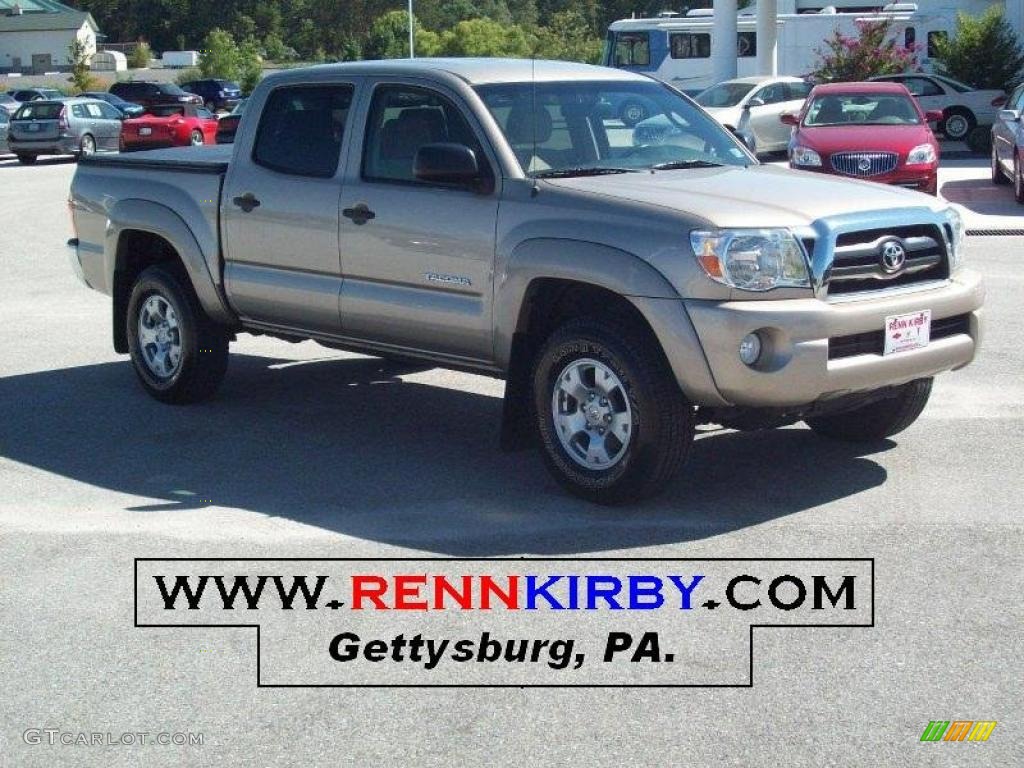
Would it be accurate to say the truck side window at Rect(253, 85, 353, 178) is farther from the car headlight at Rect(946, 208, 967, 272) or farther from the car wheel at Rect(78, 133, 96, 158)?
the car wheel at Rect(78, 133, 96, 158)

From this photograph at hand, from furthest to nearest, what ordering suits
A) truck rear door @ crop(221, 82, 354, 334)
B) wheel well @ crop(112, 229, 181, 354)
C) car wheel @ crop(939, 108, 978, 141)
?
car wheel @ crop(939, 108, 978, 141)
wheel well @ crop(112, 229, 181, 354)
truck rear door @ crop(221, 82, 354, 334)

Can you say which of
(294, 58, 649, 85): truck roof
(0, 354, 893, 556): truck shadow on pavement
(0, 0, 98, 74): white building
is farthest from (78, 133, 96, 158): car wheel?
(0, 0, 98, 74): white building

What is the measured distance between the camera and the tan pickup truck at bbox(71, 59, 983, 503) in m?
6.71

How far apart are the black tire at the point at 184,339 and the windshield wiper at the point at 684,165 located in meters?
2.95

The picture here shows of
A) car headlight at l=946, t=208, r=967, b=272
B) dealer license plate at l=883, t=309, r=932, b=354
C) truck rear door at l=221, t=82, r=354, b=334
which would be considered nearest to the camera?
dealer license plate at l=883, t=309, r=932, b=354

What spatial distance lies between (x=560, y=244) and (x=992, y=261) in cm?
943

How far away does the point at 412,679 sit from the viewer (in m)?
5.17

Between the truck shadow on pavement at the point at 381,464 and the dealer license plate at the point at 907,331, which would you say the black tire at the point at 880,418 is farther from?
the dealer license plate at the point at 907,331

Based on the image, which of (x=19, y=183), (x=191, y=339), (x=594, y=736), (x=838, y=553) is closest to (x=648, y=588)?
(x=838, y=553)

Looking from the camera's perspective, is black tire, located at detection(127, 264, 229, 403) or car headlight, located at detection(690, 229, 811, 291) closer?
car headlight, located at detection(690, 229, 811, 291)

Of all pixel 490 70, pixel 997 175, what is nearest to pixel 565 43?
pixel 997 175

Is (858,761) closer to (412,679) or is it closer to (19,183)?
(412,679)

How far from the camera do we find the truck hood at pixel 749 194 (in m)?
6.80

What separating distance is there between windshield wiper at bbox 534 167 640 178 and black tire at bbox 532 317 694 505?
30.9 inches
